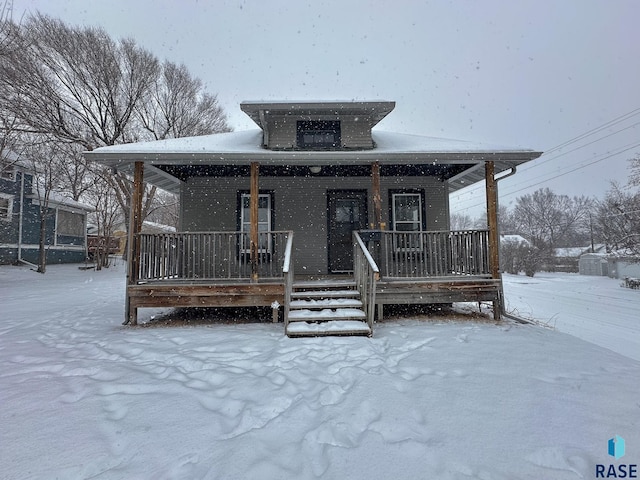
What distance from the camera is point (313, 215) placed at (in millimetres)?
7812

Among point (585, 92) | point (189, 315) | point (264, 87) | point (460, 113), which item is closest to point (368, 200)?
point (189, 315)

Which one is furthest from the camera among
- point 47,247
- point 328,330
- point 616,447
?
point 47,247

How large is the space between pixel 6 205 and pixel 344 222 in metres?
17.4

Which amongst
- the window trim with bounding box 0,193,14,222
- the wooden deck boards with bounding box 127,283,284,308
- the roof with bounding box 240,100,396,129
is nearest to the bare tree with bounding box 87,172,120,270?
the window trim with bounding box 0,193,14,222

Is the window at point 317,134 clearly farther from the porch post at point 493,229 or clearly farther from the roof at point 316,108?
the porch post at point 493,229

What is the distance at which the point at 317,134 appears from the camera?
294 inches

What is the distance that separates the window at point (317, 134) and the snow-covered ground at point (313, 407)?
15.6ft

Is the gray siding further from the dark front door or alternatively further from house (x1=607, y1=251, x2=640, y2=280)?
house (x1=607, y1=251, x2=640, y2=280)

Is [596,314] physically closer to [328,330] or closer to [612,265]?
[328,330]

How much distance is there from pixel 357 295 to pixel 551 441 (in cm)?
352

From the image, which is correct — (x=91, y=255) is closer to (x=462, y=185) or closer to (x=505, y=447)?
(x=462, y=185)

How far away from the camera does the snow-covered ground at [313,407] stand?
1.89 m

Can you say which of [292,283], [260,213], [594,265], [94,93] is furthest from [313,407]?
[594,265]

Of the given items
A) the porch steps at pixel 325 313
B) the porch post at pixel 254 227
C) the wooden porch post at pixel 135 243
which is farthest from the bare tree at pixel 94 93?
the porch steps at pixel 325 313
